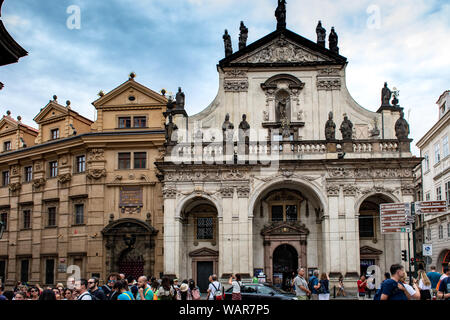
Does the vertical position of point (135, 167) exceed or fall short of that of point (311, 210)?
it exceeds it

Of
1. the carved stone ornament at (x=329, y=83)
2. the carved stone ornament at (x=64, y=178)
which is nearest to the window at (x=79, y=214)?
the carved stone ornament at (x=64, y=178)

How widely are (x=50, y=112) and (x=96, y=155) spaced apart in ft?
22.0

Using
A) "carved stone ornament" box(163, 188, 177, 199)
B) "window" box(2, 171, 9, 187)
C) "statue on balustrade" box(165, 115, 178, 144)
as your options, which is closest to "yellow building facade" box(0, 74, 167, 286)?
"window" box(2, 171, 9, 187)

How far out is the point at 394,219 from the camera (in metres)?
22.5

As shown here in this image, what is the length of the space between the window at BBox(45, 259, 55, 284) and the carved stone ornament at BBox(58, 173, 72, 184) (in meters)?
5.95

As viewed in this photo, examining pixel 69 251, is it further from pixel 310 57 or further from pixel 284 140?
pixel 310 57

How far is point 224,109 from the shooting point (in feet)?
127

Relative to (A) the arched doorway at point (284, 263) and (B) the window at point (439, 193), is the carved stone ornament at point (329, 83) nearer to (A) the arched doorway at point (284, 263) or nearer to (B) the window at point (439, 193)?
(A) the arched doorway at point (284, 263)

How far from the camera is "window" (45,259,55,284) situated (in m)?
41.2

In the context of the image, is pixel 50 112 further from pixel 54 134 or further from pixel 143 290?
pixel 143 290

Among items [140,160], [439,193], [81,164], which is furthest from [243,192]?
[439,193]

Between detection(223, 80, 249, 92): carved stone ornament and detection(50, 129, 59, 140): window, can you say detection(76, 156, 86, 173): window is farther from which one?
detection(223, 80, 249, 92): carved stone ornament

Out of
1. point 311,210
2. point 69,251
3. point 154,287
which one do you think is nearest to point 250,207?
point 311,210
